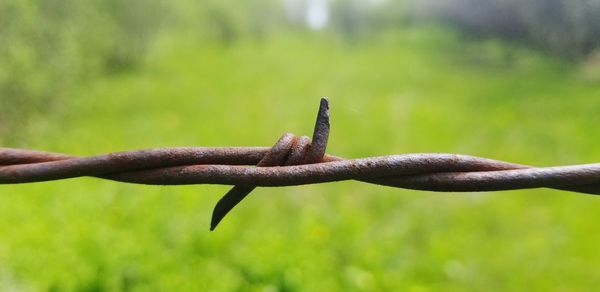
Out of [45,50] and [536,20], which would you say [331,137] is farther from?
[45,50]

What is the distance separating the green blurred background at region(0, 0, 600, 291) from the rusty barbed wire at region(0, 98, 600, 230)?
1.52ft

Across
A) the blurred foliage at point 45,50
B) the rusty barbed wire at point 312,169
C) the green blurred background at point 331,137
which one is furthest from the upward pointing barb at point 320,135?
the blurred foliage at point 45,50

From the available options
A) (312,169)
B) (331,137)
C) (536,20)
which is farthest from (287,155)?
(331,137)

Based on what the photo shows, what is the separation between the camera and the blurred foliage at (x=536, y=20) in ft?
4.82

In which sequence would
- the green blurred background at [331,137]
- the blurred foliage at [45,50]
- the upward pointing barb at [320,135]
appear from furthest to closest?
the blurred foliage at [45,50]
the green blurred background at [331,137]
the upward pointing barb at [320,135]

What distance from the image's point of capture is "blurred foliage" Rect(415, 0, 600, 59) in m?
1.47

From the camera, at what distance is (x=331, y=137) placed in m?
2.32

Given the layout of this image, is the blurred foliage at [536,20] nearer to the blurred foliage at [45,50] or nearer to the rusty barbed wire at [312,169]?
the rusty barbed wire at [312,169]

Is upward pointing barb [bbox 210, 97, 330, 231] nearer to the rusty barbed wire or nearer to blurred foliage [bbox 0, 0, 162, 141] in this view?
the rusty barbed wire

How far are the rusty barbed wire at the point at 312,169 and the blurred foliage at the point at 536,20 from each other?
45.1 inches

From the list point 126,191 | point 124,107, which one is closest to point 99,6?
point 124,107

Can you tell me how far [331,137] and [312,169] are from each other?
1.97m

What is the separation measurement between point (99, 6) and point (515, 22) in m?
2.76

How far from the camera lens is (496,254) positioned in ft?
6.53
